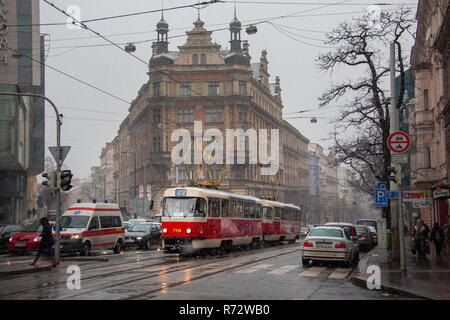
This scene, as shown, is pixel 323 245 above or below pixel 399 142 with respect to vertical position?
below

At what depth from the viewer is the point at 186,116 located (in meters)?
72.4

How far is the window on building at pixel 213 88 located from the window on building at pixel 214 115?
2.07 m

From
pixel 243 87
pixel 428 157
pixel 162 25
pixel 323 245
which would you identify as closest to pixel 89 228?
pixel 323 245

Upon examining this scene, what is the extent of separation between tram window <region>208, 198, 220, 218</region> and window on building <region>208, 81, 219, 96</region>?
46.6 metres

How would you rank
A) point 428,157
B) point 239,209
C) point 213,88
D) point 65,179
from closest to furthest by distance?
point 65,179 < point 239,209 < point 428,157 < point 213,88

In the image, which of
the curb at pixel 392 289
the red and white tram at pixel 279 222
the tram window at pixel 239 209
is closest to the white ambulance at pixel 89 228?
the tram window at pixel 239 209

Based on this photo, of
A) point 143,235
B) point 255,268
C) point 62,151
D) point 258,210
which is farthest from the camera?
point 258,210

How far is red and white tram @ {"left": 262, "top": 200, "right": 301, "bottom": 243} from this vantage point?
37.2 m

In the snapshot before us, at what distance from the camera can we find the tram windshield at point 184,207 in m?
24.8

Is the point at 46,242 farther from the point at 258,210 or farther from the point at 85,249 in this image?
the point at 258,210

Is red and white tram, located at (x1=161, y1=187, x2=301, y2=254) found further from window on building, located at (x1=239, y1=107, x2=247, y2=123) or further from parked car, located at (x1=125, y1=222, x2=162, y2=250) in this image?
window on building, located at (x1=239, y1=107, x2=247, y2=123)

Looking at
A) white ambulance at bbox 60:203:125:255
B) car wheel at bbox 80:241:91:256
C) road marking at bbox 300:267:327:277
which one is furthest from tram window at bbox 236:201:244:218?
road marking at bbox 300:267:327:277

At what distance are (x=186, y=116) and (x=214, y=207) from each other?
153 feet

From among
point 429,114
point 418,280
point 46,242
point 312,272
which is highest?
point 429,114
